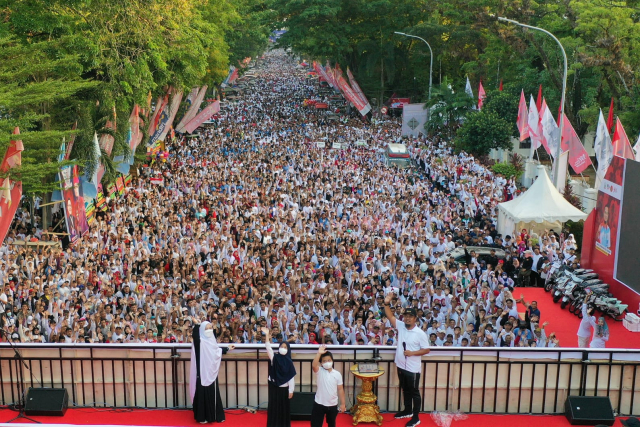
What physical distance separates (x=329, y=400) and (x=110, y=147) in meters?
17.7

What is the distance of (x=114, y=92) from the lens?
22016mm

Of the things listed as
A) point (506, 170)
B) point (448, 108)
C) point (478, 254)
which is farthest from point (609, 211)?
point (448, 108)

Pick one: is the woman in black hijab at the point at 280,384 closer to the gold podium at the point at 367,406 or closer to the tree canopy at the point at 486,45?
the gold podium at the point at 367,406

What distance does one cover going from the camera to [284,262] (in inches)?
643

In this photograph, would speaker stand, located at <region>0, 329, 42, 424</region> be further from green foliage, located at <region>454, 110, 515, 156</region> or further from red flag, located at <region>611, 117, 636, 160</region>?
green foliage, located at <region>454, 110, 515, 156</region>

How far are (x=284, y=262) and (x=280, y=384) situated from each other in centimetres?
856

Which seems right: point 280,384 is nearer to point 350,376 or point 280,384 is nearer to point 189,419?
point 350,376

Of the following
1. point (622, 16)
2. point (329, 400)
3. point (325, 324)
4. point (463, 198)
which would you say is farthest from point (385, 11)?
point (329, 400)

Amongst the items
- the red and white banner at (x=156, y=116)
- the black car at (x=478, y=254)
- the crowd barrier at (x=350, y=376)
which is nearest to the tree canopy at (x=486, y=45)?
the black car at (x=478, y=254)

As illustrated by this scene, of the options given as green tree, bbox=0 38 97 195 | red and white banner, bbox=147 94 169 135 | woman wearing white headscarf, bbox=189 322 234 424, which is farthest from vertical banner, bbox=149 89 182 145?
woman wearing white headscarf, bbox=189 322 234 424

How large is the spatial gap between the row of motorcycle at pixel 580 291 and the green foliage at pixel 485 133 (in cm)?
1749

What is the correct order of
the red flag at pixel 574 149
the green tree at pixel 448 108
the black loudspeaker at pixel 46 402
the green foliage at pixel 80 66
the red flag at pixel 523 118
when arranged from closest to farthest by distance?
the black loudspeaker at pixel 46 402
the green foliage at pixel 80 66
the red flag at pixel 574 149
the red flag at pixel 523 118
the green tree at pixel 448 108

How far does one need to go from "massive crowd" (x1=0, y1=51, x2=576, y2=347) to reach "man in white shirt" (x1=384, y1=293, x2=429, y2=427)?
115 inches

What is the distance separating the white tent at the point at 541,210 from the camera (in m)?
19.5
